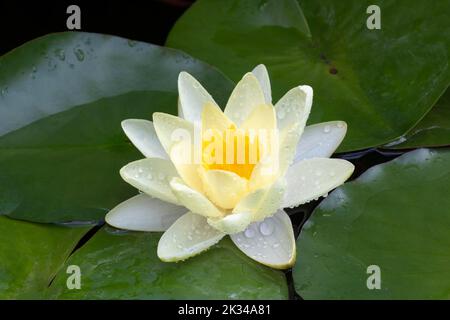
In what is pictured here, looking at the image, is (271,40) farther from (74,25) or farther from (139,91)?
(74,25)

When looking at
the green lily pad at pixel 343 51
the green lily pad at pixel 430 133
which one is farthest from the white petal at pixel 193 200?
the green lily pad at pixel 430 133

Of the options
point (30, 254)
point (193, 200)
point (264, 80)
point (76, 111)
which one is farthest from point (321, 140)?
point (30, 254)

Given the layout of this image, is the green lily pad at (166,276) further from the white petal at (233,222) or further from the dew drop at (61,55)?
the dew drop at (61,55)

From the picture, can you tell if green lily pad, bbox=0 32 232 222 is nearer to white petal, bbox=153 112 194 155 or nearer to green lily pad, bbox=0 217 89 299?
green lily pad, bbox=0 217 89 299

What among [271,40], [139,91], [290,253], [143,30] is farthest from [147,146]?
[143,30]

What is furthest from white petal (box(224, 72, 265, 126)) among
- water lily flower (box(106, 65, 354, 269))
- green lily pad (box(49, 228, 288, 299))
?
green lily pad (box(49, 228, 288, 299))

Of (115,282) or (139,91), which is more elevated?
(139,91)
